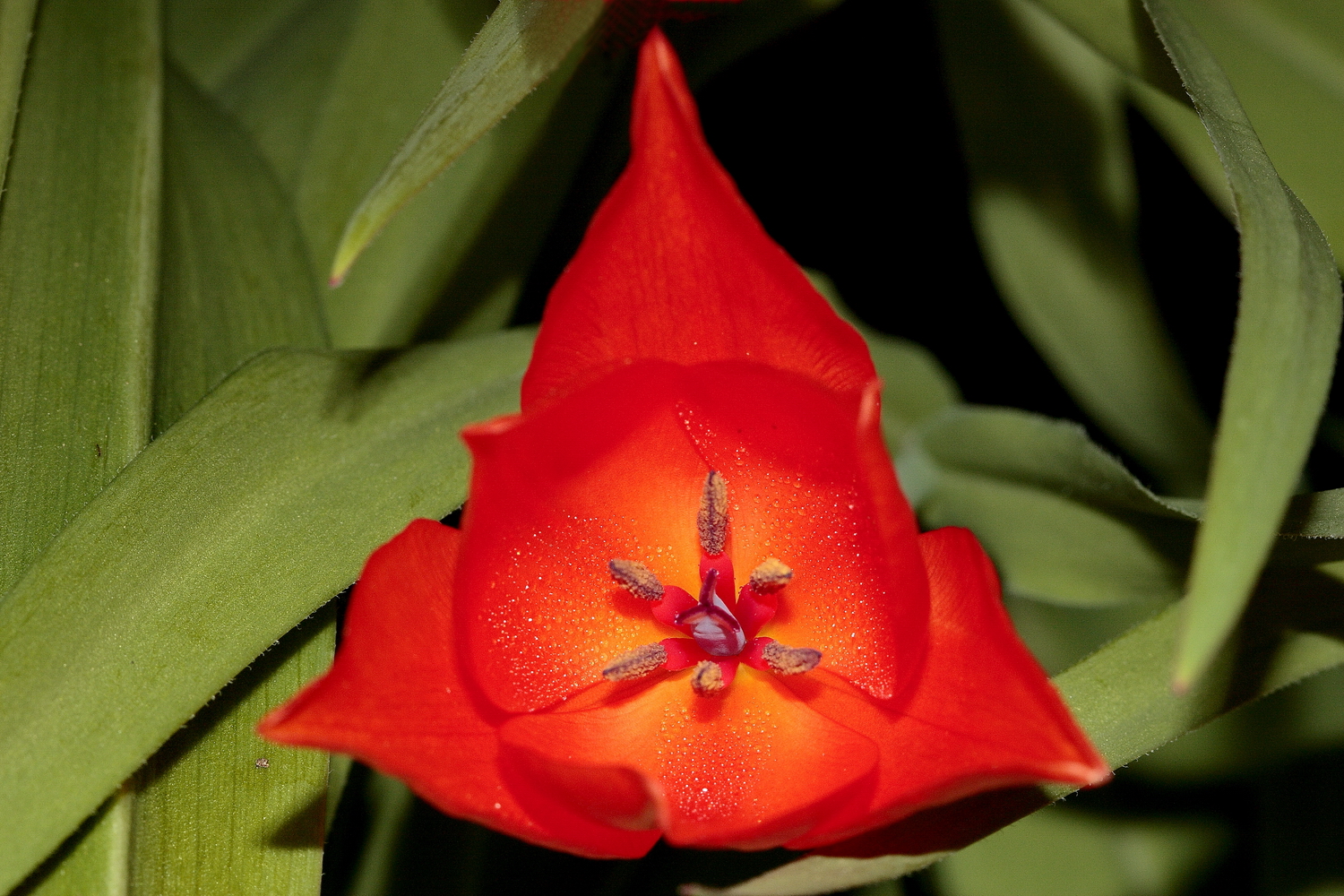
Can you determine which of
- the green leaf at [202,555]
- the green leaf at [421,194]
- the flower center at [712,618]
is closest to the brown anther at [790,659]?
the flower center at [712,618]

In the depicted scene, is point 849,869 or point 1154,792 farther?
point 1154,792

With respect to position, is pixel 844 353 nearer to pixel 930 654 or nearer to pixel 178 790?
pixel 930 654

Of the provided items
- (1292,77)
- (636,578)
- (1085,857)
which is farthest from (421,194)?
(1085,857)

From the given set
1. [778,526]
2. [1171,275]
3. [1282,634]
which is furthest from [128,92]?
[1171,275]

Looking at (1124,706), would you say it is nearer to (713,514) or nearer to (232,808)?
(713,514)

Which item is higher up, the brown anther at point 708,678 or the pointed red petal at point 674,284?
the pointed red petal at point 674,284

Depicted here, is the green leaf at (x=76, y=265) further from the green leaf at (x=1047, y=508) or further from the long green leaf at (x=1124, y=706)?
the green leaf at (x=1047, y=508)

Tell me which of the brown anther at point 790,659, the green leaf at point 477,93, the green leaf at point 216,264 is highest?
the green leaf at point 477,93
